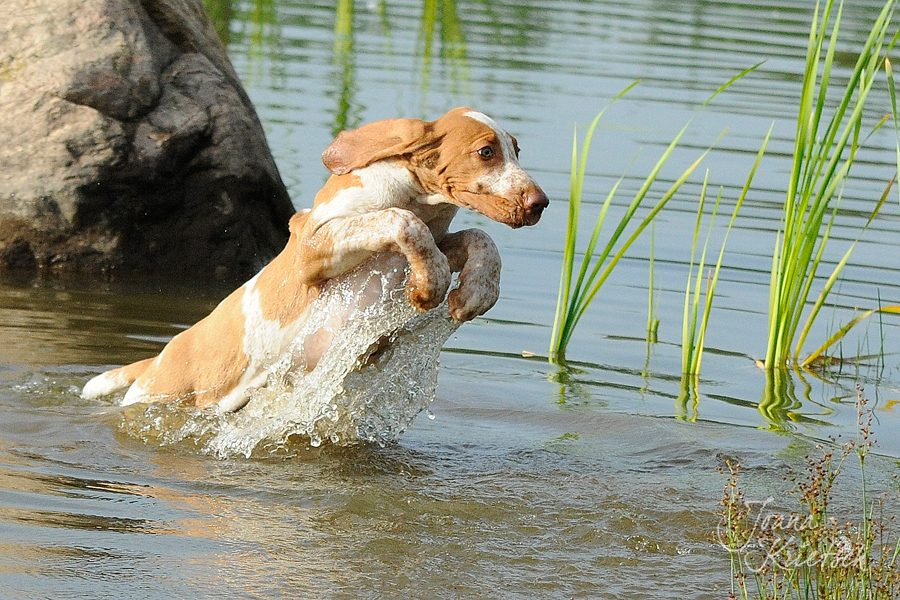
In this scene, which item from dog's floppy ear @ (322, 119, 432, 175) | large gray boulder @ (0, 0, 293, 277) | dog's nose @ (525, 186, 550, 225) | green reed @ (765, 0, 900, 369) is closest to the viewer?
dog's nose @ (525, 186, 550, 225)

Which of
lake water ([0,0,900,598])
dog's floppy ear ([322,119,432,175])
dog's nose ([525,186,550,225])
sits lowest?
lake water ([0,0,900,598])

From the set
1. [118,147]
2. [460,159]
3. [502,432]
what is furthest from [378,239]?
[118,147]

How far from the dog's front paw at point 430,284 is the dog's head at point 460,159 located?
8.6 inches

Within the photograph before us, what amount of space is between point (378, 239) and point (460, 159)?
1.21 ft

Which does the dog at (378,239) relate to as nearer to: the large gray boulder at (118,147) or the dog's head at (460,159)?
the dog's head at (460,159)

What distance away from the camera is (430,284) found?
399 cm

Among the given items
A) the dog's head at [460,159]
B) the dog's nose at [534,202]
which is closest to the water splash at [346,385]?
the dog's head at [460,159]

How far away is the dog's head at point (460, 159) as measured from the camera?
3.95m

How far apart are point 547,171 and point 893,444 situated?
184 inches

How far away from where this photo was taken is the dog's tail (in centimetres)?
499

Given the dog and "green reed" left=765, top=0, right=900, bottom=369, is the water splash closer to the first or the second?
Answer: the dog

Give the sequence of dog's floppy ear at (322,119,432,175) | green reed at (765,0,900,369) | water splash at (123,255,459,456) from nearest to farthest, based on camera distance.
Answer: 1. dog's floppy ear at (322,119,432,175)
2. water splash at (123,255,459,456)
3. green reed at (765,0,900,369)

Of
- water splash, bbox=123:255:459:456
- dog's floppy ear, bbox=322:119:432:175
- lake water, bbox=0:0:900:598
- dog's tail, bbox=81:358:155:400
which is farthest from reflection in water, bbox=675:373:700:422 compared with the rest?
dog's tail, bbox=81:358:155:400

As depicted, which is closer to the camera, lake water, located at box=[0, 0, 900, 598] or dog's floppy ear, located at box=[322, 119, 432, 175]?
lake water, located at box=[0, 0, 900, 598]
